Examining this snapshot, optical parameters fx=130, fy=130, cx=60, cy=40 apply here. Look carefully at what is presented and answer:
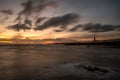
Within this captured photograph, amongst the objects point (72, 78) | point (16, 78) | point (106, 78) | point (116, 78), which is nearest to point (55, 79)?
point (72, 78)

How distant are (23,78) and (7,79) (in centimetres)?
165

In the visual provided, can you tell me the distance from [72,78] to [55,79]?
1.86 metres

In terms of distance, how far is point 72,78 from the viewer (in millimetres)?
14156

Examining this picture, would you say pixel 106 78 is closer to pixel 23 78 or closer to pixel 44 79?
pixel 44 79

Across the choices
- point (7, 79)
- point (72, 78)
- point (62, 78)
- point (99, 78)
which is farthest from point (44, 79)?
point (99, 78)

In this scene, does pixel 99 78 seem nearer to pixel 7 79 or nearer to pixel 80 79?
pixel 80 79

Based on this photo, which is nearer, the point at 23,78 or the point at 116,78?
the point at 116,78

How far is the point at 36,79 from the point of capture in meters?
13.8

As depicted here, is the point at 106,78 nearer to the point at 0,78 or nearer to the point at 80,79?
the point at 80,79

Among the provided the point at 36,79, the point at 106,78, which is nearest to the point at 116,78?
the point at 106,78

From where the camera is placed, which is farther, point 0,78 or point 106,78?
point 0,78

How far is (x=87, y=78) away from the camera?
13.9 meters

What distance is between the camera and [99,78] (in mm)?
13383

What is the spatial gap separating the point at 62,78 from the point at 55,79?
794mm
